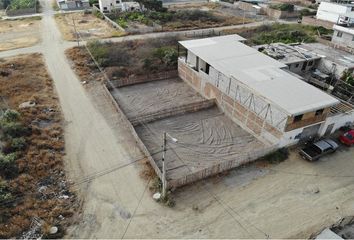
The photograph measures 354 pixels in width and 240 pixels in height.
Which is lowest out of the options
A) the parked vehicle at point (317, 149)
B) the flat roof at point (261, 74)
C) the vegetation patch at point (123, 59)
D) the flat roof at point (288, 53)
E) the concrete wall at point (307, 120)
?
the parked vehicle at point (317, 149)

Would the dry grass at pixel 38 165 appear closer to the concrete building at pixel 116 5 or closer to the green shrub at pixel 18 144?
the green shrub at pixel 18 144

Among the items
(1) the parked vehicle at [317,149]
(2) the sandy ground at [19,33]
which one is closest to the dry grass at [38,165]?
(2) the sandy ground at [19,33]

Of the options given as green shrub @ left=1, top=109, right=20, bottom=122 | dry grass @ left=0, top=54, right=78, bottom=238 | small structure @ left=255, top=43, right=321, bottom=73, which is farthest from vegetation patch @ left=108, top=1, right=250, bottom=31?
green shrub @ left=1, top=109, right=20, bottom=122

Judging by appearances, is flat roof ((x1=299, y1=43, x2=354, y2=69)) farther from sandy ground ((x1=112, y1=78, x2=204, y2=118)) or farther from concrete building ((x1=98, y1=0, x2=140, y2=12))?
concrete building ((x1=98, y1=0, x2=140, y2=12))

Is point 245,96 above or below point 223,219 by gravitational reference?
above

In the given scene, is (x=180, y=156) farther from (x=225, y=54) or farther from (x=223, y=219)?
(x=225, y=54)

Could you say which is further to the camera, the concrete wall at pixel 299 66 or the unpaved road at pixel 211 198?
the concrete wall at pixel 299 66

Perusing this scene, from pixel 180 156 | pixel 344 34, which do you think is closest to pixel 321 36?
pixel 344 34
